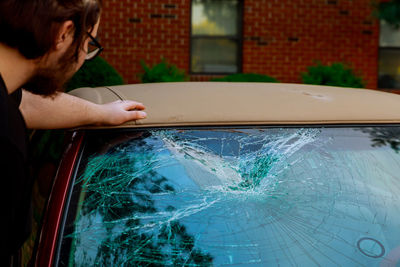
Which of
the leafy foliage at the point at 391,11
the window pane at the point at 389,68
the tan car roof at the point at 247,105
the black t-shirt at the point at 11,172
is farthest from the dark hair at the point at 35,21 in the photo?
the window pane at the point at 389,68

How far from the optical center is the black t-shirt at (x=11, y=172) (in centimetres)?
118

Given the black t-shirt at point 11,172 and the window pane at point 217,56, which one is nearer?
the black t-shirt at point 11,172

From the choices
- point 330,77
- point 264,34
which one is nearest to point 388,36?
point 264,34

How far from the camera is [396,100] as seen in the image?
2.27 metres

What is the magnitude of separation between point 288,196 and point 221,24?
7.50 meters

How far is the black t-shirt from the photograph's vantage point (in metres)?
1.18

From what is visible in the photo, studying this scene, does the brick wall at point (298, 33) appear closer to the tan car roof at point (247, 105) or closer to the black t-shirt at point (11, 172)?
the tan car roof at point (247, 105)

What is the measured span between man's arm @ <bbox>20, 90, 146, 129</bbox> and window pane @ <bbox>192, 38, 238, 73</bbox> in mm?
7011

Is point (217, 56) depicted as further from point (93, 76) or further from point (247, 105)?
point (247, 105)

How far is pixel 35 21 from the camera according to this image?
51.4 inches

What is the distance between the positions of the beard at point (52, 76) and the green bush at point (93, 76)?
3.27 meters

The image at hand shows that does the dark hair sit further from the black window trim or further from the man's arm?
the black window trim

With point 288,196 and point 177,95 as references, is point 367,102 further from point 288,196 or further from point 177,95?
point 177,95

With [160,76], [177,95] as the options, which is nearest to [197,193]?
[177,95]
